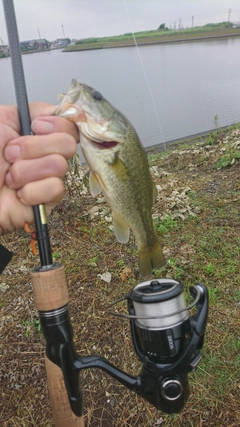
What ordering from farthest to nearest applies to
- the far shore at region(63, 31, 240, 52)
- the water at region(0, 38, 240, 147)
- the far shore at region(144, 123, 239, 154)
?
1. the far shore at region(63, 31, 240, 52)
2. the water at region(0, 38, 240, 147)
3. the far shore at region(144, 123, 239, 154)

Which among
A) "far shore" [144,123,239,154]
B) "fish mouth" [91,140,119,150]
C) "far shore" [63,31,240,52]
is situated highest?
"far shore" [63,31,240,52]

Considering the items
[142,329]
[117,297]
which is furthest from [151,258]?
[117,297]

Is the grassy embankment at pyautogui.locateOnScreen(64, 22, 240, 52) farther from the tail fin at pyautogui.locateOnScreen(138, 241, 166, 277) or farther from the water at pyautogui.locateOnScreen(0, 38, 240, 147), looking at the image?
the tail fin at pyautogui.locateOnScreen(138, 241, 166, 277)

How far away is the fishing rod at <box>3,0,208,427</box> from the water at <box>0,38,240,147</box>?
5.23 m

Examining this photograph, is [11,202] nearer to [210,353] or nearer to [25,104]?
[25,104]

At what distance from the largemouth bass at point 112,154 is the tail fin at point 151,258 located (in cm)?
19

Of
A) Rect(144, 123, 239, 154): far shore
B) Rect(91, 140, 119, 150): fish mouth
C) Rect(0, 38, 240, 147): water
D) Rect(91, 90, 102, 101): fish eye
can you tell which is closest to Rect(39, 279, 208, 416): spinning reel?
Rect(91, 140, 119, 150): fish mouth

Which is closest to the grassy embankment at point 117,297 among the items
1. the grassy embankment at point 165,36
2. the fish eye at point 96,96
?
the fish eye at point 96,96

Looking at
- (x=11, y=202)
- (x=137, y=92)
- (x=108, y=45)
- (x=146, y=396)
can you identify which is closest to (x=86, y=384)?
(x=146, y=396)

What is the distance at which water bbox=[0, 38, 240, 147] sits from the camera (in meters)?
8.67

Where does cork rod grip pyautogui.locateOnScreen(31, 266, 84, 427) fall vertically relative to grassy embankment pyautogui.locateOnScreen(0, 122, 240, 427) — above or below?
above

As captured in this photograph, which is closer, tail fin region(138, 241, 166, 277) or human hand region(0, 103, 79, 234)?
human hand region(0, 103, 79, 234)

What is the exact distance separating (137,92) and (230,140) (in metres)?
5.97

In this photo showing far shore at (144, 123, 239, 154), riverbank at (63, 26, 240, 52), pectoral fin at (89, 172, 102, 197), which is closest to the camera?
pectoral fin at (89, 172, 102, 197)
